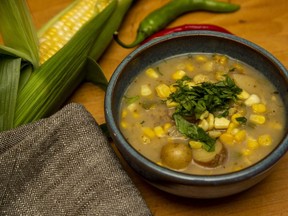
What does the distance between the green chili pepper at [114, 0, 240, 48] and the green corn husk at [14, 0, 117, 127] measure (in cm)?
25

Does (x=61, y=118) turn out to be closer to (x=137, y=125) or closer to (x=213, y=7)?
(x=137, y=125)

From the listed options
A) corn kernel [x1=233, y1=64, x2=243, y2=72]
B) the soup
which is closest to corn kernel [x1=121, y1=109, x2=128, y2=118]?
the soup

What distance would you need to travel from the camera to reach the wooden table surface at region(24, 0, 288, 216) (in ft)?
5.61

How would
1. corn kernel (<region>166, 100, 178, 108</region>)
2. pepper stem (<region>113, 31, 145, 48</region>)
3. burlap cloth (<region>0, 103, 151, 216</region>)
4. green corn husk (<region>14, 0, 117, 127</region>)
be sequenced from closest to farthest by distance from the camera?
1. burlap cloth (<region>0, 103, 151, 216</region>)
2. corn kernel (<region>166, 100, 178, 108</region>)
3. green corn husk (<region>14, 0, 117, 127</region>)
4. pepper stem (<region>113, 31, 145, 48</region>)

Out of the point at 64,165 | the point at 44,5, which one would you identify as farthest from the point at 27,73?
the point at 44,5

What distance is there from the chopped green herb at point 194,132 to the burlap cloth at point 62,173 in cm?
25

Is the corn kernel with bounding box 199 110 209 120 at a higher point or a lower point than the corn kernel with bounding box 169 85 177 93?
higher

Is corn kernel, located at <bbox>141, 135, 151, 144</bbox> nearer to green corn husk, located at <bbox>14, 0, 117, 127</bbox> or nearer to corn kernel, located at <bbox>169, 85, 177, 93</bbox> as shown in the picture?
corn kernel, located at <bbox>169, 85, 177, 93</bbox>

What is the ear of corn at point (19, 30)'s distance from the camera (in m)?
1.92

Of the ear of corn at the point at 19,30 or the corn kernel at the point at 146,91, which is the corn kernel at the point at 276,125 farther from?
the ear of corn at the point at 19,30

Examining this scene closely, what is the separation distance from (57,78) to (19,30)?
0.24m

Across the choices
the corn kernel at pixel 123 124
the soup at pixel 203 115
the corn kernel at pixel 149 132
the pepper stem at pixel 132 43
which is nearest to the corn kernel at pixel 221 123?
the soup at pixel 203 115

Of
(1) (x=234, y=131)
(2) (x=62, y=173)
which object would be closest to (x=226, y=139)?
(1) (x=234, y=131)

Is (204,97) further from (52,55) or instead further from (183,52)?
(52,55)
